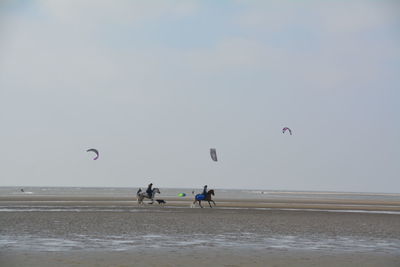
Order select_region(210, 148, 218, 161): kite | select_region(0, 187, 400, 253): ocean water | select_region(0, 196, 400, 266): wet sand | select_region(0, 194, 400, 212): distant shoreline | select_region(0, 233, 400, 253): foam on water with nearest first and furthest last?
select_region(0, 196, 400, 266): wet sand
select_region(0, 233, 400, 253): foam on water
select_region(0, 187, 400, 253): ocean water
select_region(210, 148, 218, 161): kite
select_region(0, 194, 400, 212): distant shoreline

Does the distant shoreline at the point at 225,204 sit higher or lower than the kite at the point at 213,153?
lower

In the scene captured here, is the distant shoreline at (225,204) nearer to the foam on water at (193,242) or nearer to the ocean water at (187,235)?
the ocean water at (187,235)

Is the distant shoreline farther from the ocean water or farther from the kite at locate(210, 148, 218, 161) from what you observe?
the ocean water

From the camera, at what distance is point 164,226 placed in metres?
20.6

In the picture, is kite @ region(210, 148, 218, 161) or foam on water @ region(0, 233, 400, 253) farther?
kite @ region(210, 148, 218, 161)

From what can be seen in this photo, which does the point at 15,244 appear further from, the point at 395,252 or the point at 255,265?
the point at 395,252

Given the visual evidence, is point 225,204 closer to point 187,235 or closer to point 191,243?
point 187,235

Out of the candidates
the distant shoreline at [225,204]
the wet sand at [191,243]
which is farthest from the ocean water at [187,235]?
the distant shoreline at [225,204]

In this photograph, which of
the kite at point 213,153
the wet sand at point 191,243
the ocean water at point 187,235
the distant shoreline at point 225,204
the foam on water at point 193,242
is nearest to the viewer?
the wet sand at point 191,243

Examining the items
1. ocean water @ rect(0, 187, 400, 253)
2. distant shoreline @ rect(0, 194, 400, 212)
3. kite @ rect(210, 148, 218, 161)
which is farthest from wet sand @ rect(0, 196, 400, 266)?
distant shoreline @ rect(0, 194, 400, 212)

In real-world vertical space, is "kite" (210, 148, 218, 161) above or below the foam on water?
above

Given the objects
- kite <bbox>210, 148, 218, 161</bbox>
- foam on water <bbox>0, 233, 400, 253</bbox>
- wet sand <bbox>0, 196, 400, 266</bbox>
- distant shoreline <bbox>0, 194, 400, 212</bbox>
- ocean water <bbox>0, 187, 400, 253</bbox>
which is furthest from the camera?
distant shoreline <bbox>0, 194, 400, 212</bbox>

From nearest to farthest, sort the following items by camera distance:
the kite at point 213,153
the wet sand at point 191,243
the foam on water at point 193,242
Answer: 1. the wet sand at point 191,243
2. the foam on water at point 193,242
3. the kite at point 213,153

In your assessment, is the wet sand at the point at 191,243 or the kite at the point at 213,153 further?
the kite at the point at 213,153
